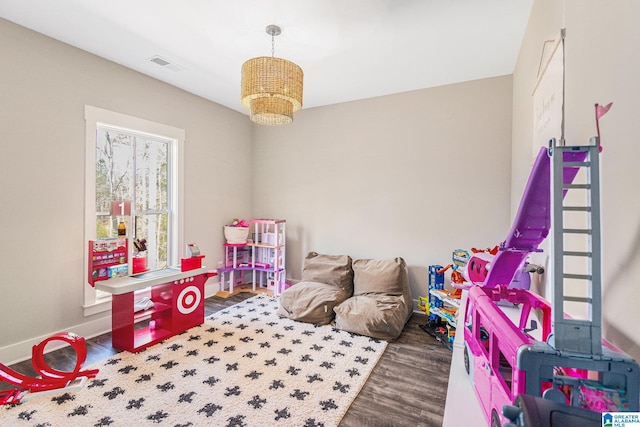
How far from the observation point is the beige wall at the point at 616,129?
2.19 feet

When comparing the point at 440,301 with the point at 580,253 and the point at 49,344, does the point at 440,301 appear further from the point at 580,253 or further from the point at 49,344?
the point at 49,344

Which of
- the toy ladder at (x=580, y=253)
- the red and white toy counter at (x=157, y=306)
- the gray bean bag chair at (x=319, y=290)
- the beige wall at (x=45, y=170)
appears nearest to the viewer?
the toy ladder at (x=580, y=253)

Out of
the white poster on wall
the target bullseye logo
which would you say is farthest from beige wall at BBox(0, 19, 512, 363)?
the white poster on wall

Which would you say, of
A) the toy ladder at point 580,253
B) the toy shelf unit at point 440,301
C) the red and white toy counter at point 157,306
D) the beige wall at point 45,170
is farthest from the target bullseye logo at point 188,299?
the toy ladder at point 580,253

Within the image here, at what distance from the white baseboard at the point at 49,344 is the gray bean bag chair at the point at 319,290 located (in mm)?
1773

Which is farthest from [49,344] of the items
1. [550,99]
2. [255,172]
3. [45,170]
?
[550,99]

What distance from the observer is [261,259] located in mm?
4258

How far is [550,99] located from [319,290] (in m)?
2.66

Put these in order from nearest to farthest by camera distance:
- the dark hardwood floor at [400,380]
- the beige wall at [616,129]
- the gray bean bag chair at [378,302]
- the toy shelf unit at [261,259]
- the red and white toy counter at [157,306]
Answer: the beige wall at [616,129] → the dark hardwood floor at [400,380] → the red and white toy counter at [157,306] → the gray bean bag chair at [378,302] → the toy shelf unit at [261,259]

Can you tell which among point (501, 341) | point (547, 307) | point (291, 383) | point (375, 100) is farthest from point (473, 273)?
point (375, 100)

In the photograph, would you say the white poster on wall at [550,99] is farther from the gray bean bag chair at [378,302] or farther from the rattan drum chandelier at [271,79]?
the gray bean bag chair at [378,302]

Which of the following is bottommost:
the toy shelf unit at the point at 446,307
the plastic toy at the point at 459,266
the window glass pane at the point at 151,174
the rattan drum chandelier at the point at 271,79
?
the toy shelf unit at the point at 446,307

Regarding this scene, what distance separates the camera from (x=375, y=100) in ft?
12.1

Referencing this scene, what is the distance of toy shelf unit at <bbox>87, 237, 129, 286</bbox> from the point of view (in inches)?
102
